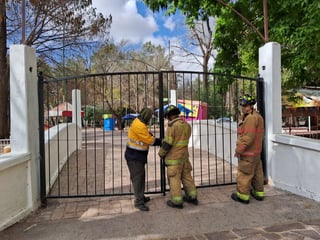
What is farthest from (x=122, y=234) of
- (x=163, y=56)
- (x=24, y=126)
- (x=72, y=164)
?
(x=163, y=56)

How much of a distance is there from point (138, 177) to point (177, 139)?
826 mm

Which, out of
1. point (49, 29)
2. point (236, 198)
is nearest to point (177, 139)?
point (236, 198)

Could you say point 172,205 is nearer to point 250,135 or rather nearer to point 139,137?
point 139,137

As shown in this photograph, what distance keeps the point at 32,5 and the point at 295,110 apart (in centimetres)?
1286

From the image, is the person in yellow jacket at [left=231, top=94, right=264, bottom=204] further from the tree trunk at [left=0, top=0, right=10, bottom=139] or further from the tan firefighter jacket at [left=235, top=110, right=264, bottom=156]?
the tree trunk at [left=0, top=0, right=10, bottom=139]

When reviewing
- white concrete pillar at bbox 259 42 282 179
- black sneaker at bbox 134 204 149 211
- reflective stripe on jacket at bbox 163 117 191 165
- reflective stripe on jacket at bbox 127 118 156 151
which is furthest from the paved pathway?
white concrete pillar at bbox 259 42 282 179

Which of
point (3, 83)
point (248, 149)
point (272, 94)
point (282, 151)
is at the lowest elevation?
point (282, 151)

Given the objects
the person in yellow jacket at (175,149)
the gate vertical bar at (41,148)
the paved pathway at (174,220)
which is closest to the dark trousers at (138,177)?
the paved pathway at (174,220)

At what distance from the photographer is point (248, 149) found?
4465mm

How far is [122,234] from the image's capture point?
3.54 m

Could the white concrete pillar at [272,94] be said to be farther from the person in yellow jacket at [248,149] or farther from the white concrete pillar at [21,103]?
the white concrete pillar at [21,103]

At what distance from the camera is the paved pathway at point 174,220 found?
11.5 feet

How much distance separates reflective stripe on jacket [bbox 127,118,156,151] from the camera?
4234 mm

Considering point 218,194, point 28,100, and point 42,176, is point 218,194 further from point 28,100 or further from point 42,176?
point 28,100
